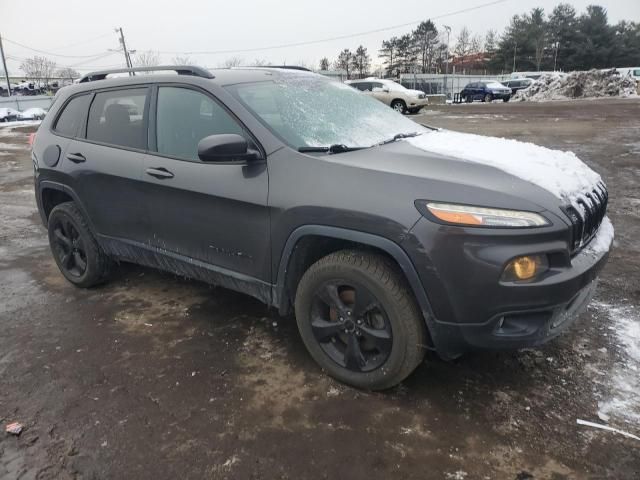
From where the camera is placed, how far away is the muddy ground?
7.63ft

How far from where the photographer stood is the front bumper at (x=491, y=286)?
2.27m

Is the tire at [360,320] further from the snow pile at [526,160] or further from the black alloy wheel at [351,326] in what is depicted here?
the snow pile at [526,160]

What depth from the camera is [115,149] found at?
3764 mm

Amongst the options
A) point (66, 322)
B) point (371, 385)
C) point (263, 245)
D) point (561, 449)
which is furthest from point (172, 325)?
point (561, 449)

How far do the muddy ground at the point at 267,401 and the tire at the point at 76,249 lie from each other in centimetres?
24

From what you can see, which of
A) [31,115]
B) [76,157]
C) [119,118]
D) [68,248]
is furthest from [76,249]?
[31,115]

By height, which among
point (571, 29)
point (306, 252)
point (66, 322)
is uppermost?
point (571, 29)

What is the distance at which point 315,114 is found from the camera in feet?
10.8

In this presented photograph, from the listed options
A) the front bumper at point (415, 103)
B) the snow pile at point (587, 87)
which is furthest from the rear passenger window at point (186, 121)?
the snow pile at point (587, 87)

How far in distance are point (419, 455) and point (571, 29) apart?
2914 inches

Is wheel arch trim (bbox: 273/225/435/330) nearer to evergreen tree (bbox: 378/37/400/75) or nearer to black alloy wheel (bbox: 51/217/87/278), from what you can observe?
black alloy wheel (bbox: 51/217/87/278)

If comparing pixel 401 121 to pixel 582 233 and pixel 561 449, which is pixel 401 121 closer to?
pixel 582 233

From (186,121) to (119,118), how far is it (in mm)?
781

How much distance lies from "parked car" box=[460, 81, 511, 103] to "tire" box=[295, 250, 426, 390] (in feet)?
117
